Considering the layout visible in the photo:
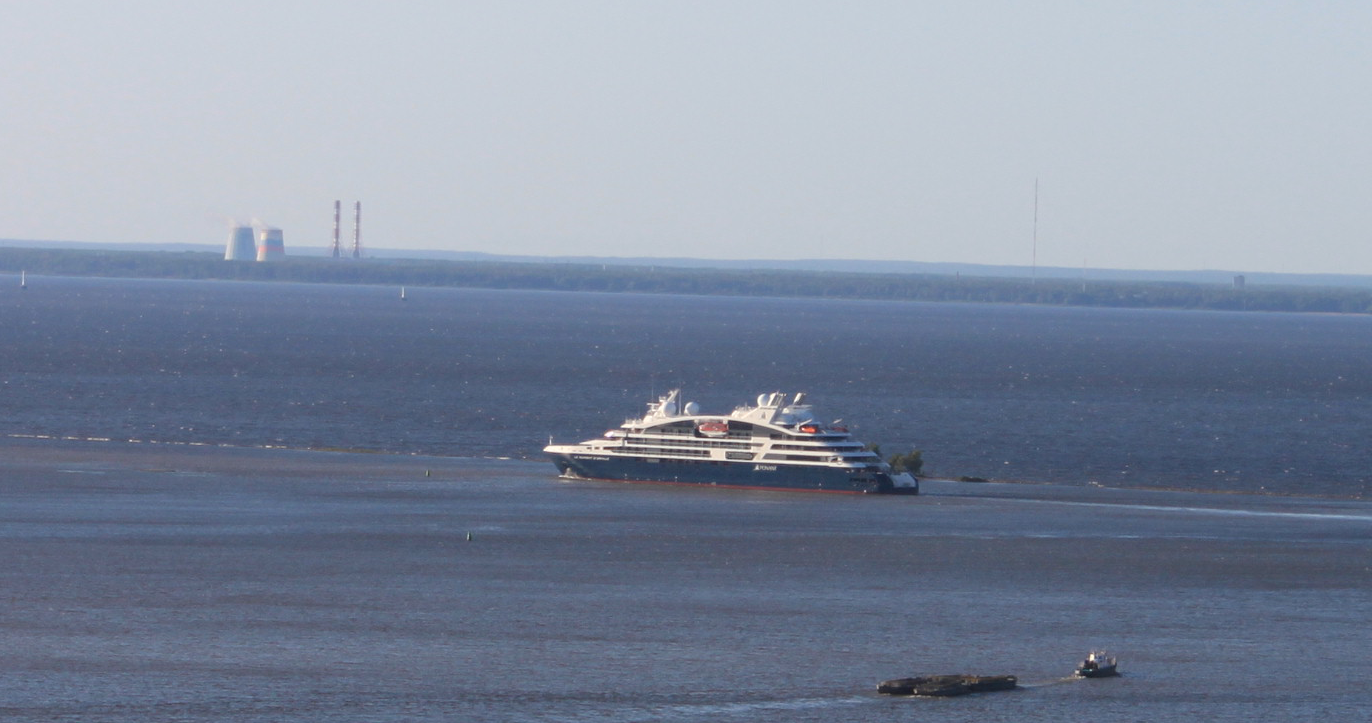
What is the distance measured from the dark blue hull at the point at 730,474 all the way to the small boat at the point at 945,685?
33103 millimetres

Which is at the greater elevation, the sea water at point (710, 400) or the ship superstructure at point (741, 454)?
the ship superstructure at point (741, 454)

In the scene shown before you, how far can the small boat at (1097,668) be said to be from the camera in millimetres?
31172

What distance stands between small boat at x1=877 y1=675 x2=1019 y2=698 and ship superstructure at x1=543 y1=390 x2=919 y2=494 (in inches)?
1287

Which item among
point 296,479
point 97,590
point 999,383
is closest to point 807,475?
point 296,479

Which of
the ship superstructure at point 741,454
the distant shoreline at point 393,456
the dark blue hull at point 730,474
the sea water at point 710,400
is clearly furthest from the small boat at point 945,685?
the sea water at point 710,400

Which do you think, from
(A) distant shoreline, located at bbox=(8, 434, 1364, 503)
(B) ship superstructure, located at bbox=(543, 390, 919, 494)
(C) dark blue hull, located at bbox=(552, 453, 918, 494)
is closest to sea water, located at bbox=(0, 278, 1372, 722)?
(A) distant shoreline, located at bbox=(8, 434, 1364, 503)

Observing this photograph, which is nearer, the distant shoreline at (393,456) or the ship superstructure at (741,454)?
the ship superstructure at (741,454)

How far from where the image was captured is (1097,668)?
102ft

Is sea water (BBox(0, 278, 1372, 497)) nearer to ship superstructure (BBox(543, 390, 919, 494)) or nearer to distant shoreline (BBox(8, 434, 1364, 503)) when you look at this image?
distant shoreline (BBox(8, 434, 1364, 503))

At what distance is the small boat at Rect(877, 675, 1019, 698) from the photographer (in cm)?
2953

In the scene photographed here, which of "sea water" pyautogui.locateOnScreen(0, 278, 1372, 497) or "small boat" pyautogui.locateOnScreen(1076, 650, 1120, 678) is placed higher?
"small boat" pyautogui.locateOnScreen(1076, 650, 1120, 678)

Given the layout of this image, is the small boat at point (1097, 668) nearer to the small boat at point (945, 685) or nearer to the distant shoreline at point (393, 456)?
the small boat at point (945, 685)

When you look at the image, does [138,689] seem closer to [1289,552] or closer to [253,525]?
[253,525]

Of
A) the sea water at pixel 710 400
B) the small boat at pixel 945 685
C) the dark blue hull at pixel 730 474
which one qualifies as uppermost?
the small boat at pixel 945 685
